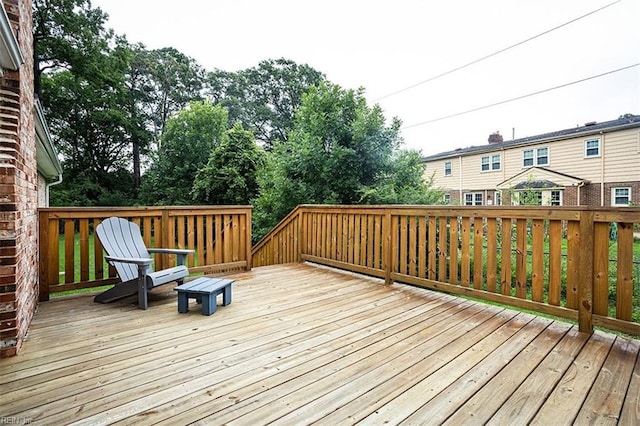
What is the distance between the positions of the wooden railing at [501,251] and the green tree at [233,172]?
680 cm

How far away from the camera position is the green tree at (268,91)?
798 inches

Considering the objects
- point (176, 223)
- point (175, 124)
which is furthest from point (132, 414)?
Answer: point (175, 124)

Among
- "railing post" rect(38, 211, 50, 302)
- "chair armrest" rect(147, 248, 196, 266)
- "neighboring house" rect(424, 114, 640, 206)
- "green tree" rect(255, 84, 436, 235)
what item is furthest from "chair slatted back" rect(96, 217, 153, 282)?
"neighboring house" rect(424, 114, 640, 206)

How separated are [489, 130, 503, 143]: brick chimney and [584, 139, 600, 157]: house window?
139 inches

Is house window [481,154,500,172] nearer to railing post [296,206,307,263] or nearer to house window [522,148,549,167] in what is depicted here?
house window [522,148,549,167]

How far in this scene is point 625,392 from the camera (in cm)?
168

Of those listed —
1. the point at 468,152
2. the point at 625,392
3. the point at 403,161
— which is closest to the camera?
the point at 625,392

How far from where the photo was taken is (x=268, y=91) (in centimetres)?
2072

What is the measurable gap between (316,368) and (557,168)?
11757mm

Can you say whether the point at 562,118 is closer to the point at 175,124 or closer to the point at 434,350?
the point at 434,350

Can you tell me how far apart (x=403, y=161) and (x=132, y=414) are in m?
6.26

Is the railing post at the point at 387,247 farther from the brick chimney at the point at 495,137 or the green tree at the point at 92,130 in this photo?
the green tree at the point at 92,130

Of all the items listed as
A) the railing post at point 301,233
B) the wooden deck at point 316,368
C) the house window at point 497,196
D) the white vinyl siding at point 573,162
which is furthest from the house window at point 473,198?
the wooden deck at point 316,368

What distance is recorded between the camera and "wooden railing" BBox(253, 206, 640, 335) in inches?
94.0
